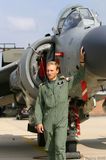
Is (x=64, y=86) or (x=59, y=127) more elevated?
(x=64, y=86)

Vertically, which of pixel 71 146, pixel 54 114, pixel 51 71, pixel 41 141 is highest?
pixel 51 71

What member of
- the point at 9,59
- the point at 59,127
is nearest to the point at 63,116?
the point at 59,127

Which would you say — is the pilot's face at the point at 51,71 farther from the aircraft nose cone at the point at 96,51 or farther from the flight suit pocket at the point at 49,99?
the aircraft nose cone at the point at 96,51

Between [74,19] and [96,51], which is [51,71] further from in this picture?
[74,19]

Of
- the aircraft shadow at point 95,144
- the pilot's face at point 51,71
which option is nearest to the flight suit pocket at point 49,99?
the pilot's face at point 51,71

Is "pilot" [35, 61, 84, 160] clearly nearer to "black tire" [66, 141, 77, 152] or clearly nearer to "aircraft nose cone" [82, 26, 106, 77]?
"aircraft nose cone" [82, 26, 106, 77]

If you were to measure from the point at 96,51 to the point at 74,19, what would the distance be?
5.58ft

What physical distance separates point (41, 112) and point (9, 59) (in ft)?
46.5

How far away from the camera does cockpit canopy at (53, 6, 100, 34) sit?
8.39 m

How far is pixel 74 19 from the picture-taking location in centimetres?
854

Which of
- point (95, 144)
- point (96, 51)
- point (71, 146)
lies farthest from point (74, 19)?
point (95, 144)

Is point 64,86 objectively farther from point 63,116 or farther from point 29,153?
point 29,153

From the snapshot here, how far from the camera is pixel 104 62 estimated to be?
22.8 feet

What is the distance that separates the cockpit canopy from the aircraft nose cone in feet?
3.42
